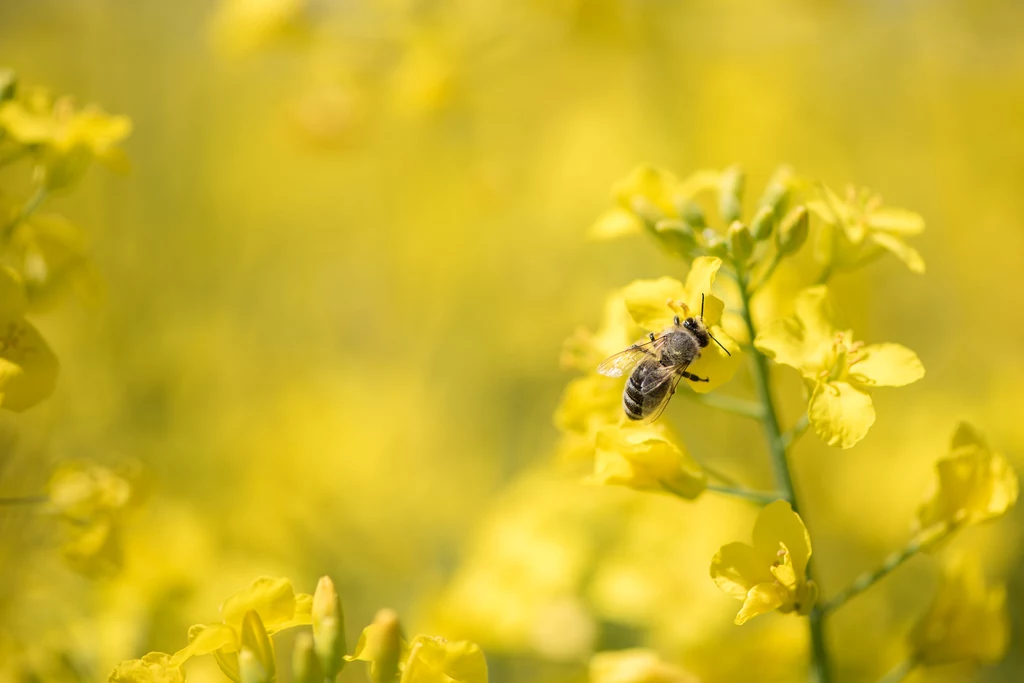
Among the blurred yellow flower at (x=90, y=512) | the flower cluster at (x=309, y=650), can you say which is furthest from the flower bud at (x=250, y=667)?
the blurred yellow flower at (x=90, y=512)

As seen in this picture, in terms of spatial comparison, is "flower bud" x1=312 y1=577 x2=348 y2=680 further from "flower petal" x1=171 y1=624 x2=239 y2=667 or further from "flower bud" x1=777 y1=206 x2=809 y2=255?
"flower bud" x1=777 y1=206 x2=809 y2=255

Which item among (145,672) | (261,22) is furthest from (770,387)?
(261,22)

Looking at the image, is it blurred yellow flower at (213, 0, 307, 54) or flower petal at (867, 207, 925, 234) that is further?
blurred yellow flower at (213, 0, 307, 54)

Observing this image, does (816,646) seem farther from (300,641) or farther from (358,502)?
(358,502)

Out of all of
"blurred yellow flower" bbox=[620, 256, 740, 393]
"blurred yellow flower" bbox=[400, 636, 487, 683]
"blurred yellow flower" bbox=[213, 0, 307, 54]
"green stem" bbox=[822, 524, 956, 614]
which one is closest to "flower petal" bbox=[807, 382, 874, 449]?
"blurred yellow flower" bbox=[620, 256, 740, 393]

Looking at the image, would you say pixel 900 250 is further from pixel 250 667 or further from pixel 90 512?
pixel 90 512

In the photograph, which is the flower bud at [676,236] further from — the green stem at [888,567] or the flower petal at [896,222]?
the green stem at [888,567]

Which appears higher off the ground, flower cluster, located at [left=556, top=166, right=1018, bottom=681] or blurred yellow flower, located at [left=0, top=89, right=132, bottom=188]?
Answer: blurred yellow flower, located at [left=0, top=89, right=132, bottom=188]
